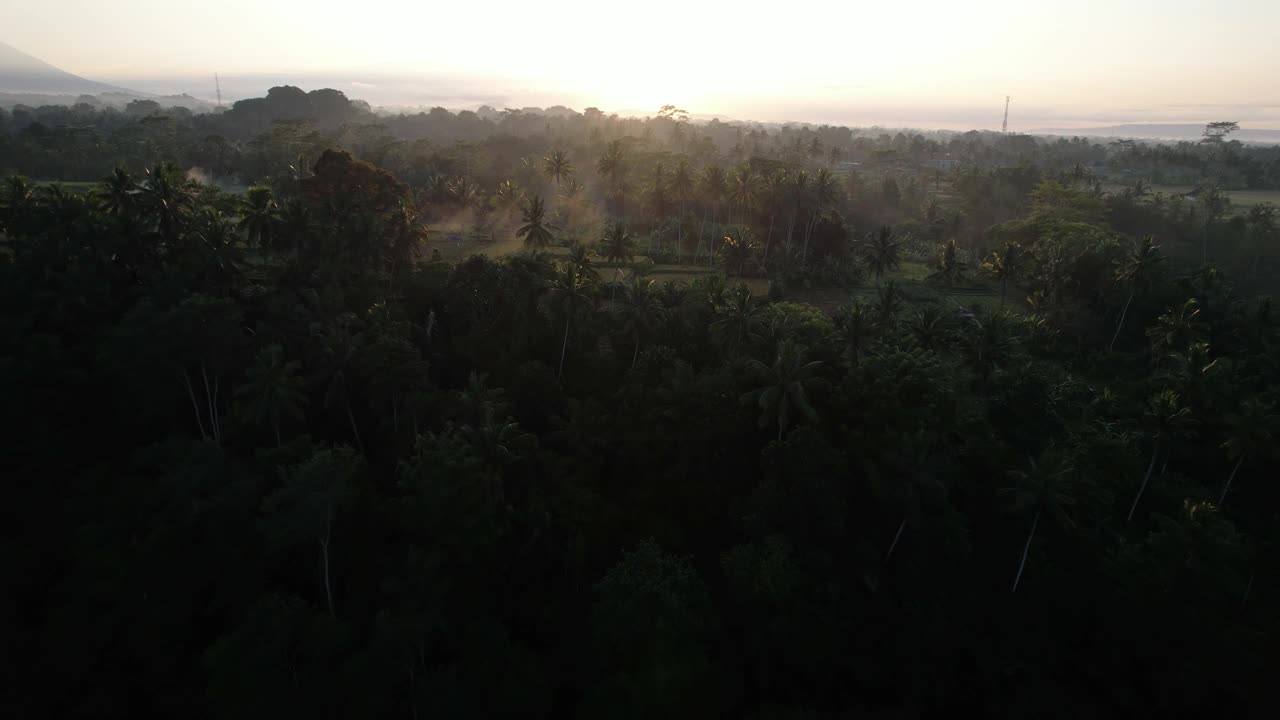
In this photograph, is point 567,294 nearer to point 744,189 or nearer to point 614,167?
point 744,189

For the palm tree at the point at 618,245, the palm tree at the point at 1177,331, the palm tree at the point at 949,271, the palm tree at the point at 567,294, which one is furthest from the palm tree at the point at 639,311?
the palm tree at the point at 949,271

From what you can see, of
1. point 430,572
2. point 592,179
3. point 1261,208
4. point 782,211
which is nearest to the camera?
point 430,572

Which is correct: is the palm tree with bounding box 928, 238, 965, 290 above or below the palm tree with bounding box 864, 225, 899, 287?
below

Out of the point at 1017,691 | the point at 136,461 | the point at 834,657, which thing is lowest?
the point at 1017,691

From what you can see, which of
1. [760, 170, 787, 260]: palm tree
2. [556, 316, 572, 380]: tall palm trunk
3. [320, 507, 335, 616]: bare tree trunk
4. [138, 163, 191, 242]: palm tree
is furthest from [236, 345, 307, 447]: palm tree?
[760, 170, 787, 260]: palm tree

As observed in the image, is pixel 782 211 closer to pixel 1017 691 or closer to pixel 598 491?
pixel 598 491

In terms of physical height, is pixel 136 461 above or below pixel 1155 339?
below

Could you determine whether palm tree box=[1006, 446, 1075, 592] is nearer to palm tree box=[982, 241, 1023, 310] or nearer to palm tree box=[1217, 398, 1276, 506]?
palm tree box=[1217, 398, 1276, 506]

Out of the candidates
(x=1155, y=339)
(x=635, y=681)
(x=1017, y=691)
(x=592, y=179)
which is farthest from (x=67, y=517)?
(x=592, y=179)
